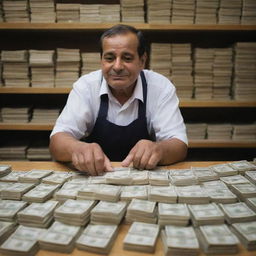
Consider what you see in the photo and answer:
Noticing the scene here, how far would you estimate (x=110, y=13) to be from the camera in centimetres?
262

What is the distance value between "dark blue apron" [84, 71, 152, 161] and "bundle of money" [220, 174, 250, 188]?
851mm

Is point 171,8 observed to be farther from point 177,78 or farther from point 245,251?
point 245,251

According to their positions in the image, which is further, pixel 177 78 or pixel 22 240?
pixel 177 78

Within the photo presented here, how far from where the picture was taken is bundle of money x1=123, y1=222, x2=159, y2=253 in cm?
79

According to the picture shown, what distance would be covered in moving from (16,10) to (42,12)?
0.76 feet

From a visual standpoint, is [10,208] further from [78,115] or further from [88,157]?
[78,115]

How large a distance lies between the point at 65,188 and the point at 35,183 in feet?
0.54

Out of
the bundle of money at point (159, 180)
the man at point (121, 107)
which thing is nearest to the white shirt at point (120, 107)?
the man at point (121, 107)

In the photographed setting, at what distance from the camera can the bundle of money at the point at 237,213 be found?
2.97 ft

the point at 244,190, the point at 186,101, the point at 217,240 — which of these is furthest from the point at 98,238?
the point at 186,101

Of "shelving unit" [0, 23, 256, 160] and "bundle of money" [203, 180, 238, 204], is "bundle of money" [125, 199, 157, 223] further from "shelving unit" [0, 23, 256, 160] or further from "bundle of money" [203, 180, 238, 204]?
"shelving unit" [0, 23, 256, 160]

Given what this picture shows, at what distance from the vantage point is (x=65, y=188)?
3.65 ft

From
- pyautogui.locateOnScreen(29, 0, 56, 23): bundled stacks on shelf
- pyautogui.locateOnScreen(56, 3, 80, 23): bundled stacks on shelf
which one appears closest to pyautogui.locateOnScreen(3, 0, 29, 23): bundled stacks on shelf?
pyautogui.locateOnScreen(29, 0, 56, 23): bundled stacks on shelf

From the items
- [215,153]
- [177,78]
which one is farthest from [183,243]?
[215,153]
